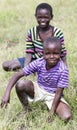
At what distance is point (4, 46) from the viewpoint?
583 cm

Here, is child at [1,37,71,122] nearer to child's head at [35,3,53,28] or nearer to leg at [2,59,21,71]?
child's head at [35,3,53,28]

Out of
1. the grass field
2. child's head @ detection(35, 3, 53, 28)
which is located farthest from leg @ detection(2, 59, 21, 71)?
child's head @ detection(35, 3, 53, 28)

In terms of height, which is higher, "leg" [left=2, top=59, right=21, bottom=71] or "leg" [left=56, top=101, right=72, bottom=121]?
"leg" [left=56, top=101, right=72, bottom=121]

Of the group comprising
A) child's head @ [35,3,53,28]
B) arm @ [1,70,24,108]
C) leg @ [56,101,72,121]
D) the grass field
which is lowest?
the grass field

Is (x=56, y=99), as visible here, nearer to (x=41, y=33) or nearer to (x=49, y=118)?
(x=49, y=118)

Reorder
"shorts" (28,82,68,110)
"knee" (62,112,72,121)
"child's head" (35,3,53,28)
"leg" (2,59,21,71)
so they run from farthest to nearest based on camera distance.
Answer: "leg" (2,59,21,71) < "child's head" (35,3,53,28) < "shorts" (28,82,68,110) < "knee" (62,112,72,121)

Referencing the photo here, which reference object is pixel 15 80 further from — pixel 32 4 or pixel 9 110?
pixel 32 4

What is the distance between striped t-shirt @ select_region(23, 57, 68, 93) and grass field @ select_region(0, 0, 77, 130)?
0.27 meters

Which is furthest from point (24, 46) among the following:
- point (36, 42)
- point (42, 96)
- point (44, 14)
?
point (42, 96)

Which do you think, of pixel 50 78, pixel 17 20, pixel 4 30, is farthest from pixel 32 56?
pixel 17 20

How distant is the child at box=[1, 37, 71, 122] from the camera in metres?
3.43

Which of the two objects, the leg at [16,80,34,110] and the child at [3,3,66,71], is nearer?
the leg at [16,80,34,110]

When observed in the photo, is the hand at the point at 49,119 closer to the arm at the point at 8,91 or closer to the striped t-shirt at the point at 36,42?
the arm at the point at 8,91

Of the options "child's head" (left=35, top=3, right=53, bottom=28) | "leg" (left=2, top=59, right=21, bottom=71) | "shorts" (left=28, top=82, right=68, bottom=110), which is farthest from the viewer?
"leg" (left=2, top=59, right=21, bottom=71)
